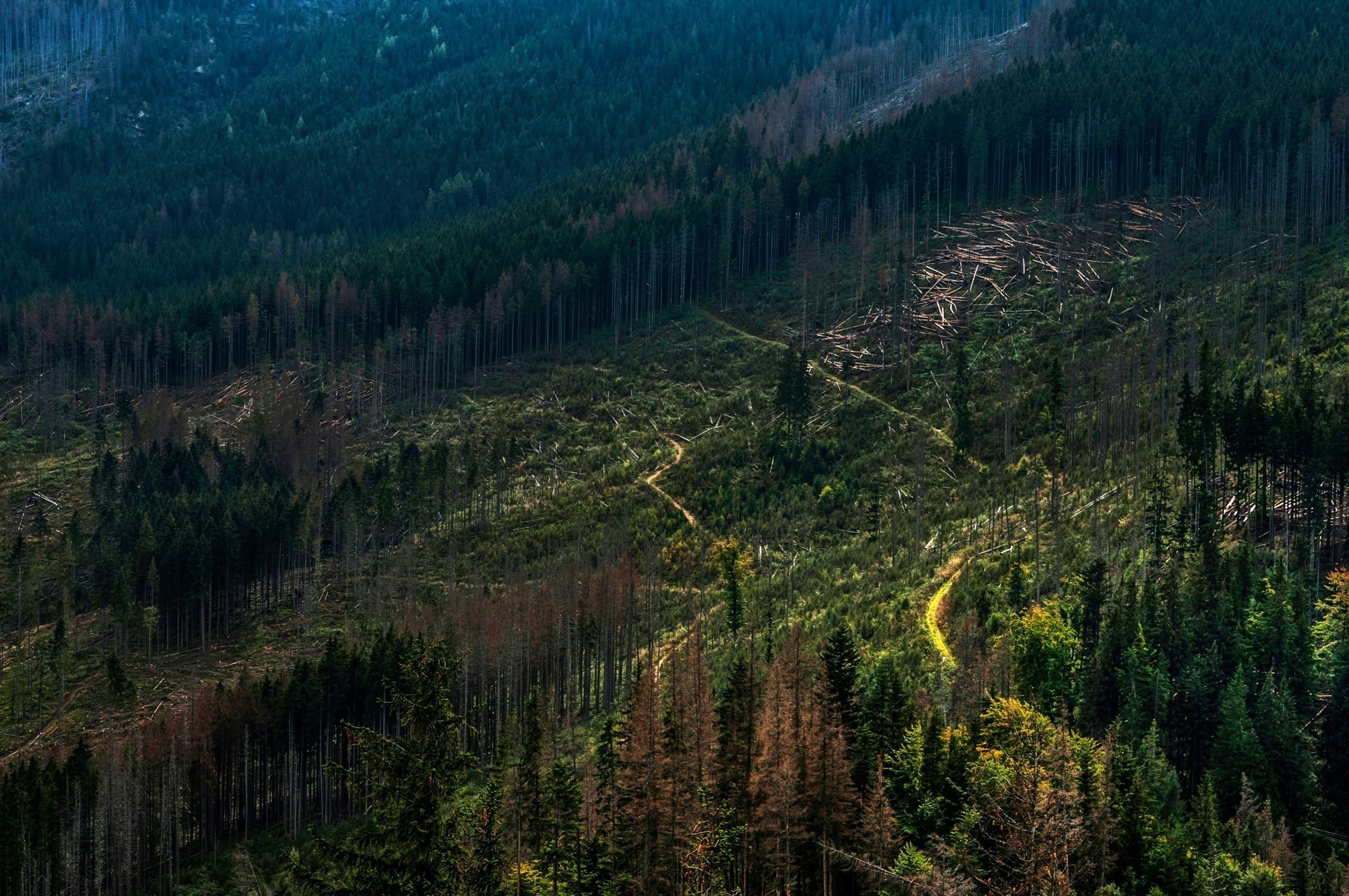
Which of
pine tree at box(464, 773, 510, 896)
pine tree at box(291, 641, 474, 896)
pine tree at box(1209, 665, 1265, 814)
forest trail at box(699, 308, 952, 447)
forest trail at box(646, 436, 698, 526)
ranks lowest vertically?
forest trail at box(646, 436, 698, 526)

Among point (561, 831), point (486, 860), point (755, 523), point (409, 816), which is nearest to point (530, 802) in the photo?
point (561, 831)

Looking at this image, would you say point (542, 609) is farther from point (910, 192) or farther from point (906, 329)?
point (910, 192)

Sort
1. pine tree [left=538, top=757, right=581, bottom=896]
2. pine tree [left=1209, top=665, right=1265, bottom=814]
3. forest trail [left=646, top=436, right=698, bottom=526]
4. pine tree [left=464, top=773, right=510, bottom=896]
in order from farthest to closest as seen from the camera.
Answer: forest trail [left=646, top=436, right=698, bottom=526], pine tree [left=1209, top=665, right=1265, bottom=814], pine tree [left=538, top=757, right=581, bottom=896], pine tree [left=464, top=773, right=510, bottom=896]

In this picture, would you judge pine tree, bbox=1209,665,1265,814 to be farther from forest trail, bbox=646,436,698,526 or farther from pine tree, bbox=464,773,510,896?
forest trail, bbox=646,436,698,526

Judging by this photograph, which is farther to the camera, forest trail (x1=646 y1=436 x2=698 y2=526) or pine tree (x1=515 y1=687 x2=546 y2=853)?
forest trail (x1=646 y1=436 x2=698 y2=526)

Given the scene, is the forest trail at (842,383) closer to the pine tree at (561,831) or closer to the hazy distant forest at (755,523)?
the hazy distant forest at (755,523)

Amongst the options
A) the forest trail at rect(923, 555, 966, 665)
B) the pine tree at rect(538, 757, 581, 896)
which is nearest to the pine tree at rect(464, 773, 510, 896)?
the pine tree at rect(538, 757, 581, 896)
